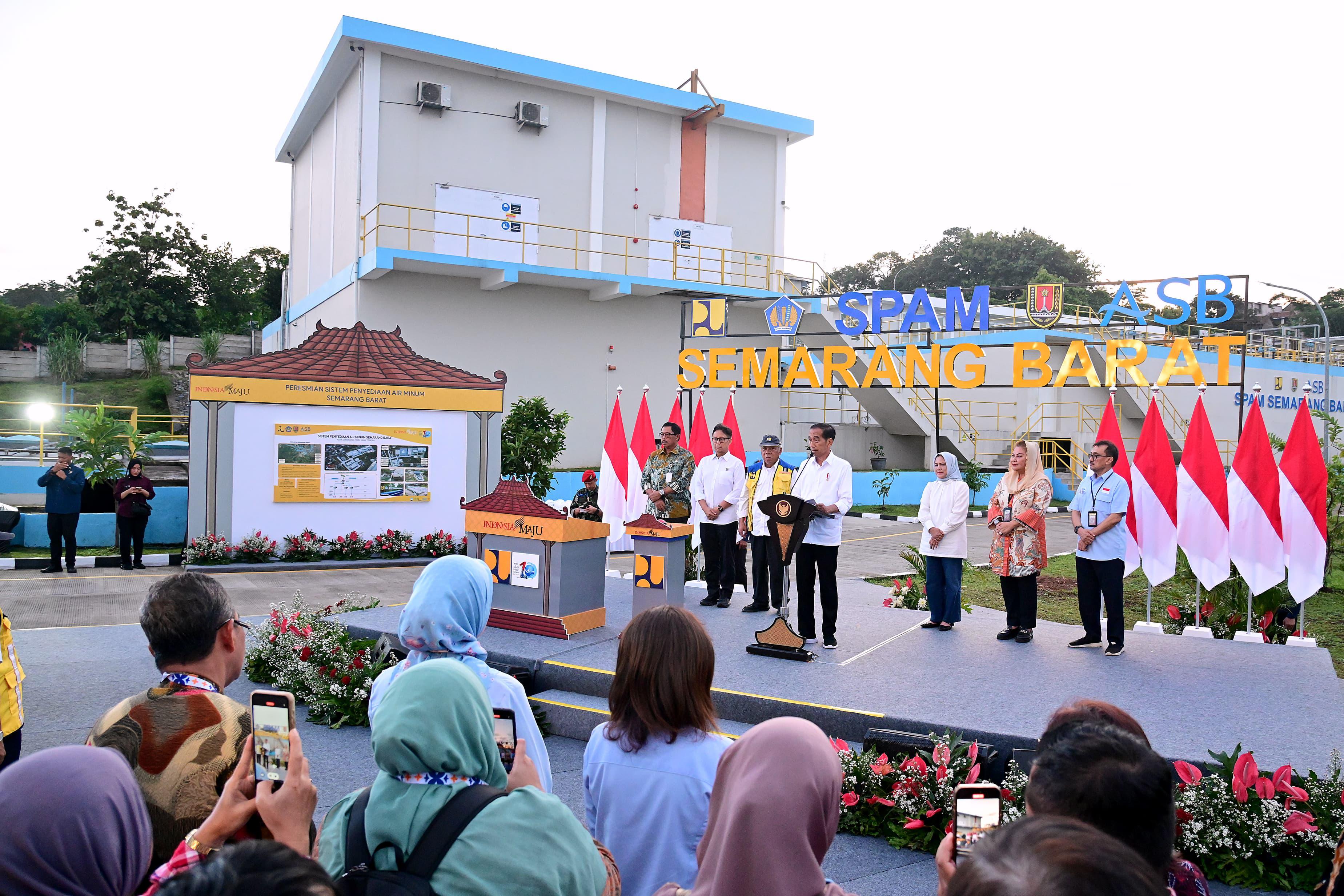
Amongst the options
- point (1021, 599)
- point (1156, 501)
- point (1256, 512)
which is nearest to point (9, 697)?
point (1021, 599)

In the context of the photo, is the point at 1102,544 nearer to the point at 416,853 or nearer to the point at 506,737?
the point at 506,737

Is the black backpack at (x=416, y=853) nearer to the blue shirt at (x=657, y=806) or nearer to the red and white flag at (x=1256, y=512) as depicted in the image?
the blue shirt at (x=657, y=806)

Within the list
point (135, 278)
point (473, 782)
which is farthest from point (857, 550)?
point (135, 278)

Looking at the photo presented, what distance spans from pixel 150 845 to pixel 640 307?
22.3 m

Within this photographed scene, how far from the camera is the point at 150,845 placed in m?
1.80

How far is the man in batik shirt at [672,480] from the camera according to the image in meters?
9.55

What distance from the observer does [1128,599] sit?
12516 mm

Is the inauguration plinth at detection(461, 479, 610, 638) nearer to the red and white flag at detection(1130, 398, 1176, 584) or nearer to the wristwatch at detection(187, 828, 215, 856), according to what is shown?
the red and white flag at detection(1130, 398, 1176, 584)

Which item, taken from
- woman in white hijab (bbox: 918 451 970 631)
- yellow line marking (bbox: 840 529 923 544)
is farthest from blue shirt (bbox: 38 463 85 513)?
yellow line marking (bbox: 840 529 923 544)

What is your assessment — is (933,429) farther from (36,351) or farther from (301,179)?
(36,351)

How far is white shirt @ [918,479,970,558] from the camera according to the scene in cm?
786

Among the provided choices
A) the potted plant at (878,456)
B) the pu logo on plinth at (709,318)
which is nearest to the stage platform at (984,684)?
the pu logo on plinth at (709,318)

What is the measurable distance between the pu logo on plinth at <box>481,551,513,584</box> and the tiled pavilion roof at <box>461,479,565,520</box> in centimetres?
39

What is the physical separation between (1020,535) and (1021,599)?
0.63 m
